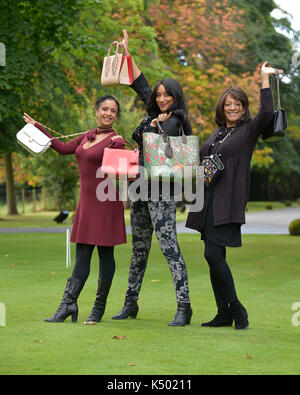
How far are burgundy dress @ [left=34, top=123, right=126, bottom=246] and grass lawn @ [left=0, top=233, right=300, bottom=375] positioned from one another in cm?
79

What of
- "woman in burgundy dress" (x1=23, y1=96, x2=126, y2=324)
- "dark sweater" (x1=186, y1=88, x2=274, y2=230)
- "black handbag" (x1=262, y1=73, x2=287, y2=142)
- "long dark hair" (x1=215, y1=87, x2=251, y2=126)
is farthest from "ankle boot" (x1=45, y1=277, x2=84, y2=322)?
"black handbag" (x1=262, y1=73, x2=287, y2=142)

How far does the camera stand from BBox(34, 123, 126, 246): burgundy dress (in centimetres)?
668

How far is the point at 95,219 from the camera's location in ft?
22.0

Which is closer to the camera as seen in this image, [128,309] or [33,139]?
[33,139]

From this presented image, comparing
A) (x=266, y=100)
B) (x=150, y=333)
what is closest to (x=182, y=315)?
(x=150, y=333)

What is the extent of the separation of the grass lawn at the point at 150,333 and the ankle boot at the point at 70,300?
3.6 inches

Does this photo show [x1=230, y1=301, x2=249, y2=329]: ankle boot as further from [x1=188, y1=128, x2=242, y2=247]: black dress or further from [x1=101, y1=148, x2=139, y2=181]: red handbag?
[x1=101, y1=148, x2=139, y2=181]: red handbag

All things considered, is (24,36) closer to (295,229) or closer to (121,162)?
(121,162)

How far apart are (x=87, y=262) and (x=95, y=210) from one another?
49 centimetres

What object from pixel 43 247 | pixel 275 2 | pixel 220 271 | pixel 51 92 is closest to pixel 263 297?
pixel 220 271

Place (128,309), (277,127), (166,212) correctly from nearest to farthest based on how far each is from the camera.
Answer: (277,127), (166,212), (128,309)

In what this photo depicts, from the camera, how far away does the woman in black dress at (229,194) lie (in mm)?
6445
